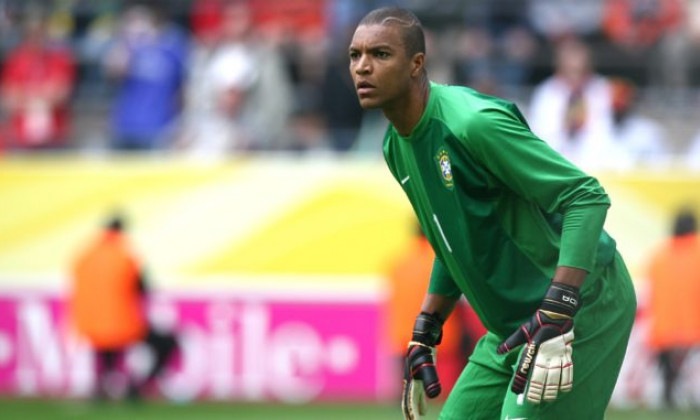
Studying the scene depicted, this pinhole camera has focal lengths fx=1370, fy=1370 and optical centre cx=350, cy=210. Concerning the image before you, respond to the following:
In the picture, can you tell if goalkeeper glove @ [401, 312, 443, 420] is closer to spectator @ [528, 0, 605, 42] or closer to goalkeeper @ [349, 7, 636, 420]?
goalkeeper @ [349, 7, 636, 420]

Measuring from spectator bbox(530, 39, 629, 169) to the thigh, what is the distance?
894 cm

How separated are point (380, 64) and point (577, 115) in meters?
9.42

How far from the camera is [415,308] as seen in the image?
1322 cm

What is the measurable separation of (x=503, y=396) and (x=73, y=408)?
32.5 ft

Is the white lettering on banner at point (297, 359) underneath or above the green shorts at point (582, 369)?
underneath

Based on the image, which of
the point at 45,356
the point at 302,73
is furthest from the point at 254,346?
the point at 302,73

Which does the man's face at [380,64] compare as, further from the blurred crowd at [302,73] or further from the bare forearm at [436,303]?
the blurred crowd at [302,73]

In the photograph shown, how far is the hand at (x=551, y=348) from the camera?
4.68 m

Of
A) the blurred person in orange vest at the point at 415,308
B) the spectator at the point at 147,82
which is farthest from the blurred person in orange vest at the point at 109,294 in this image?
the blurred person in orange vest at the point at 415,308

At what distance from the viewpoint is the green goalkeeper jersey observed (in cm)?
477

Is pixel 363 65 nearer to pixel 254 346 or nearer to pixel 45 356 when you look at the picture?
pixel 254 346

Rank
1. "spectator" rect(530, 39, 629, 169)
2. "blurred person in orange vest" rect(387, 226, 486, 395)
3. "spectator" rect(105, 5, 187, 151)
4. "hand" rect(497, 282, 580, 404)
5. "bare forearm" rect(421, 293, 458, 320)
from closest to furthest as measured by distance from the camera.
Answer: "hand" rect(497, 282, 580, 404)
"bare forearm" rect(421, 293, 458, 320)
"blurred person in orange vest" rect(387, 226, 486, 395)
"spectator" rect(530, 39, 629, 169)
"spectator" rect(105, 5, 187, 151)

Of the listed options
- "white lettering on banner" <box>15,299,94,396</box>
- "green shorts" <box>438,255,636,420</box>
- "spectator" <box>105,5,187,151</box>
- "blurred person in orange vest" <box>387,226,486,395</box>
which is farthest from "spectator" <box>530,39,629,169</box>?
"green shorts" <box>438,255,636,420</box>

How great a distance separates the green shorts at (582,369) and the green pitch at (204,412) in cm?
725
